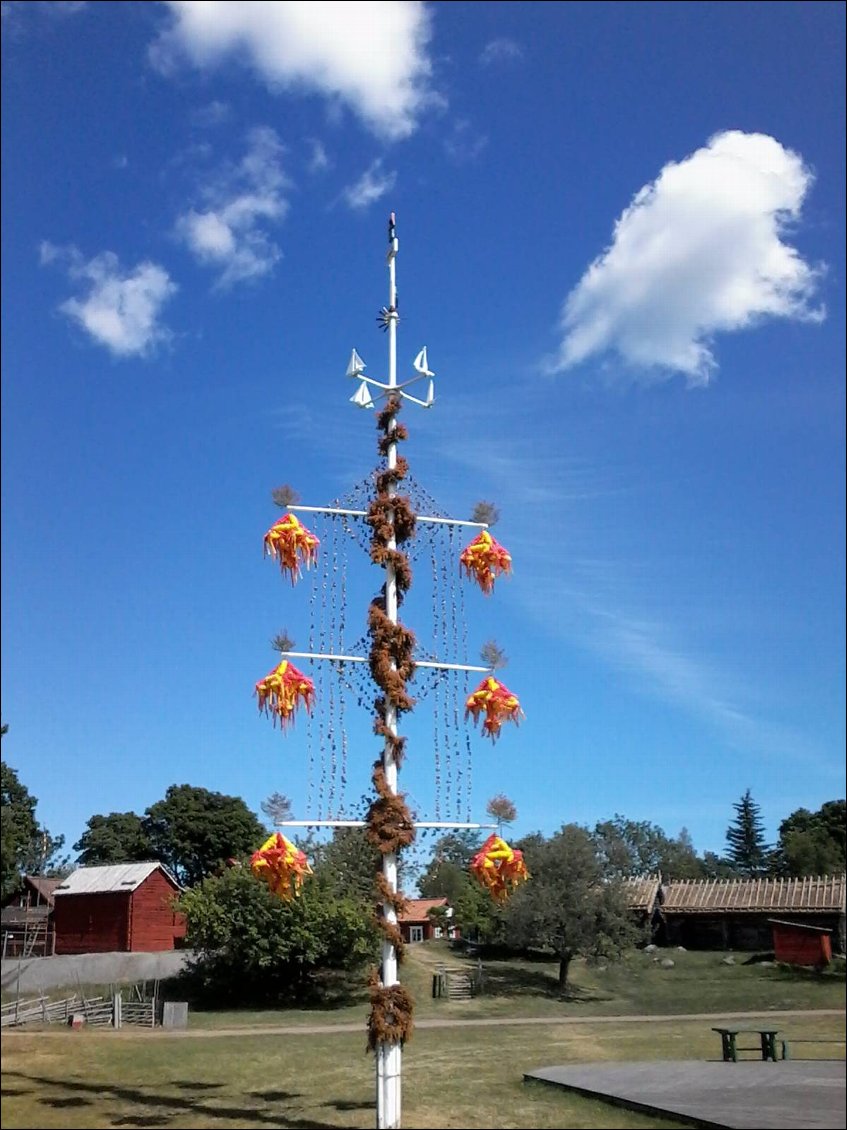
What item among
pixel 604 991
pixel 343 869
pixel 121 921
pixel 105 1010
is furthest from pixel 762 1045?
pixel 121 921

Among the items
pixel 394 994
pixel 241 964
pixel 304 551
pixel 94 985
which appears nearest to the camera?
pixel 394 994

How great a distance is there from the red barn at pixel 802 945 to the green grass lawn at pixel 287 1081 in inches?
348

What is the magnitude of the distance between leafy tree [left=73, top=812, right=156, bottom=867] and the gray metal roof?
21.8 metres

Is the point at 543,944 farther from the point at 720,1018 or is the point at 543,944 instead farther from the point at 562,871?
the point at 720,1018

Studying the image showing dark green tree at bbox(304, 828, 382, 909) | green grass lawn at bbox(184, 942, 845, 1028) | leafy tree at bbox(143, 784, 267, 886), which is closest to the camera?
green grass lawn at bbox(184, 942, 845, 1028)

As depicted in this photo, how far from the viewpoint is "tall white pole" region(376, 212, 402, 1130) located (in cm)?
996

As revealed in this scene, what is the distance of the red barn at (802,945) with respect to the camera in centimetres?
2733

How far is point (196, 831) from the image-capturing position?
56438mm

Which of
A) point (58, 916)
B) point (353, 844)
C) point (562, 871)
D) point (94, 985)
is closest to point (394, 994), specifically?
point (94, 985)

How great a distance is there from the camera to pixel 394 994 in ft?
34.3

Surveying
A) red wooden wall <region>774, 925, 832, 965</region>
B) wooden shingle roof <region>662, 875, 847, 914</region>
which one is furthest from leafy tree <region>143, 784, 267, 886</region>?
red wooden wall <region>774, 925, 832, 965</region>

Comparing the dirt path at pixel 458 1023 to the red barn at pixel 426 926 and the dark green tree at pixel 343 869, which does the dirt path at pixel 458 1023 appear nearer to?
the dark green tree at pixel 343 869

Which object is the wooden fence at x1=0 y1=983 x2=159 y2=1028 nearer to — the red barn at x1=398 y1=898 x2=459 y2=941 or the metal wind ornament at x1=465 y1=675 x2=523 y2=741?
the metal wind ornament at x1=465 y1=675 x2=523 y2=741

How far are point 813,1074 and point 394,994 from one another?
17.4 feet
